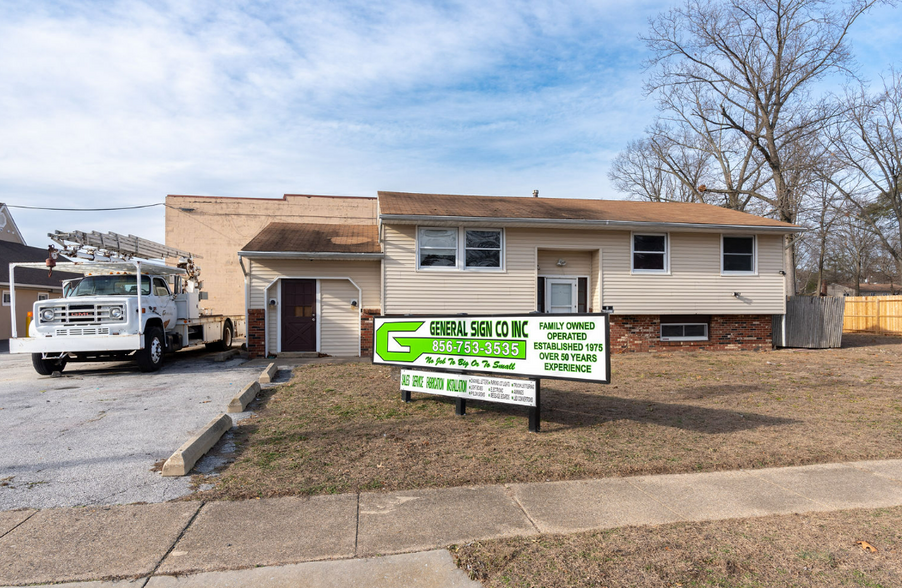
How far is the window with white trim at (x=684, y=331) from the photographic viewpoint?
15766mm

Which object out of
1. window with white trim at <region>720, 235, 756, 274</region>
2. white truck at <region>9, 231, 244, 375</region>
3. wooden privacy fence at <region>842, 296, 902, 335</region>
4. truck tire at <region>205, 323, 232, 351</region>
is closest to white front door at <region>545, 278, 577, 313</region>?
window with white trim at <region>720, 235, 756, 274</region>

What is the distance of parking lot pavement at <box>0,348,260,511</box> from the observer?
183 inches

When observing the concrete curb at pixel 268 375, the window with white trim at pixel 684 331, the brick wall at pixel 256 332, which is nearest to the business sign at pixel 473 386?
the concrete curb at pixel 268 375

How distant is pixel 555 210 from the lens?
15727 millimetres

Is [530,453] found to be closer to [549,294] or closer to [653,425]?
[653,425]

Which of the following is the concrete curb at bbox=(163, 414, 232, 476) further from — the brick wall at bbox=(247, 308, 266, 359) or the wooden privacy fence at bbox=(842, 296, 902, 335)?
the wooden privacy fence at bbox=(842, 296, 902, 335)

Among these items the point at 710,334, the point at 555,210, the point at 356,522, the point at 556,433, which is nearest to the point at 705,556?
the point at 356,522

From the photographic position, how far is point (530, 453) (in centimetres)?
560

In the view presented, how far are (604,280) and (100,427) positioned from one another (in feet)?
39.7

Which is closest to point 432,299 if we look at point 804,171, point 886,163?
point 804,171

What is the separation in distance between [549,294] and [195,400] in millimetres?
9922

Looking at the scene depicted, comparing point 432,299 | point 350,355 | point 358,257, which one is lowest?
point 350,355

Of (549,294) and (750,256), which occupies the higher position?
(750,256)

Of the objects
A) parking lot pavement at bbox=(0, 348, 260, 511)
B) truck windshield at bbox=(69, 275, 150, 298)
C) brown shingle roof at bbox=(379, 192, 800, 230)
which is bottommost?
parking lot pavement at bbox=(0, 348, 260, 511)
